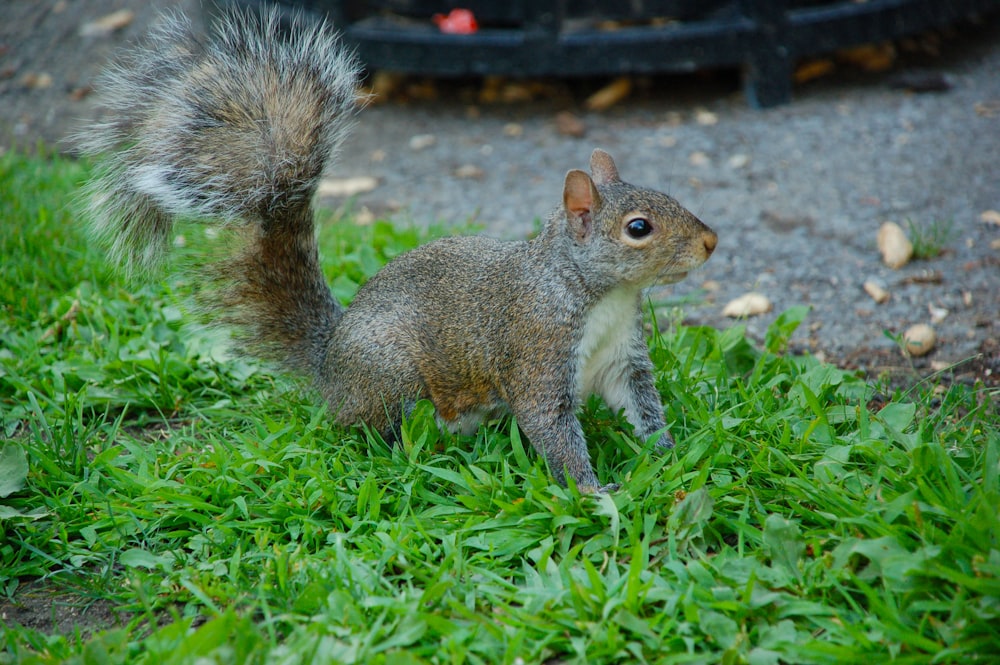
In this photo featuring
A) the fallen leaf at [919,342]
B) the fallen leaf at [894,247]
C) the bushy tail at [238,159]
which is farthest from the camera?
the fallen leaf at [894,247]

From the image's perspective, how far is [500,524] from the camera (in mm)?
1831

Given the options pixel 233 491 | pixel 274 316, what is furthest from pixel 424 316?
pixel 233 491

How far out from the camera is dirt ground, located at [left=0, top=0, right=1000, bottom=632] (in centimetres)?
275

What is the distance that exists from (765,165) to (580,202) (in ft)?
6.58

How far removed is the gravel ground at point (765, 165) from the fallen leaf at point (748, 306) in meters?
0.03

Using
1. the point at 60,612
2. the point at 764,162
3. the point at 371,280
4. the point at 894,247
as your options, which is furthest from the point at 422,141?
the point at 60,612

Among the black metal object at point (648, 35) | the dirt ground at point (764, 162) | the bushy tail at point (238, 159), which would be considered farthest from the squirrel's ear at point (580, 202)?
the black metal object at point (648, 35)

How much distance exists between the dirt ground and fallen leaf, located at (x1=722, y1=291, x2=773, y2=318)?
3 centimetres

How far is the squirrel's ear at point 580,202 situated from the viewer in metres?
1.92

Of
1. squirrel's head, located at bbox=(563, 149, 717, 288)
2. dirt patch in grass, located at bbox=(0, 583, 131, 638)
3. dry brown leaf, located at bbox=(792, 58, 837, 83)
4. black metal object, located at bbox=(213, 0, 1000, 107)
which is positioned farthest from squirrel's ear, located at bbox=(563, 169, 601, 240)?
dry brown leaf, located at bbox=(792, 58, 837, 83)

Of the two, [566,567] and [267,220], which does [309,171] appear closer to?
[267,220]

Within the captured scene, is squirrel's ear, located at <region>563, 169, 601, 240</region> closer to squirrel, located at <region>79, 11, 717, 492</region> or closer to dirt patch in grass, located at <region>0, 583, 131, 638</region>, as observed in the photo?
squirrel, located at <region>79, 11, 717, 492</region>

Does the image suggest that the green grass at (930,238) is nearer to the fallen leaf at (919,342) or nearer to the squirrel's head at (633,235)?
the fallen leaf at (919,342)

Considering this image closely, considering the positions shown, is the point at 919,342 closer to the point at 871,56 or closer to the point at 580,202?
the point at 580,202
